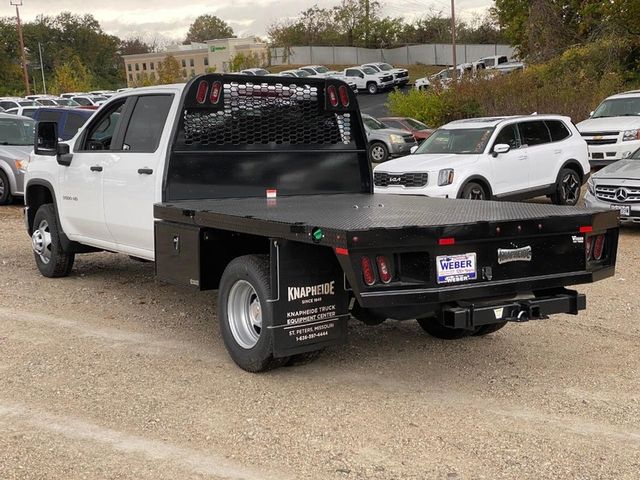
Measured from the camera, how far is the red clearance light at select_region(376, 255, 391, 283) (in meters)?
4.88

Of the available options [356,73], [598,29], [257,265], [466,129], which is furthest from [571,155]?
[356,73]

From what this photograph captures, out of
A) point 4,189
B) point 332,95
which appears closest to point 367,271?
point 332,95

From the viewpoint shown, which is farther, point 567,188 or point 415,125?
point 415,125

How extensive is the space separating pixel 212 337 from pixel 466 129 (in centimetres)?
867

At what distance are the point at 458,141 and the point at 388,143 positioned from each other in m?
11.6

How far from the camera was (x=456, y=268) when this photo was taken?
16.7ft

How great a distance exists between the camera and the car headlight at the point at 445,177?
1282cm

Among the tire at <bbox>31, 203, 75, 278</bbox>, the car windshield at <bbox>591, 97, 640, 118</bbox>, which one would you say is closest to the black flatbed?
the tire at <bbox>31, 203, 75, 278</bbox>

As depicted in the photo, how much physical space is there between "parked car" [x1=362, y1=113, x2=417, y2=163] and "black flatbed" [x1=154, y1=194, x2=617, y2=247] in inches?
745

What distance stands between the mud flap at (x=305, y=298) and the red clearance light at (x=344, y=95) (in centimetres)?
248

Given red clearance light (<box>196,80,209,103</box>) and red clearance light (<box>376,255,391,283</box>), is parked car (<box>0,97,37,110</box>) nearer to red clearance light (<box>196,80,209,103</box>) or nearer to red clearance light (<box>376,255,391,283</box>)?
red clearance light (<box>196,80,209,103</box>)

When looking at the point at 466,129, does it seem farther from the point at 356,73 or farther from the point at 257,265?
the point at 356,73

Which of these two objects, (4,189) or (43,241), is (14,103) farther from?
(43,241)

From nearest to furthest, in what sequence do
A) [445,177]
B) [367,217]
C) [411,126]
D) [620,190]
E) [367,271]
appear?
[367,271]
[367,217]
[620,190]
[445,177]
[411,126]
